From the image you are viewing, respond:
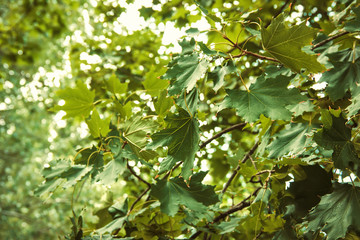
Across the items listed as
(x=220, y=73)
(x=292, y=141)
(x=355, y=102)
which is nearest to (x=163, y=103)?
(x=220, y=73)

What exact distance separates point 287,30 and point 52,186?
100 centimetres

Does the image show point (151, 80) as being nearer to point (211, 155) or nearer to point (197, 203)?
point (197, 203)

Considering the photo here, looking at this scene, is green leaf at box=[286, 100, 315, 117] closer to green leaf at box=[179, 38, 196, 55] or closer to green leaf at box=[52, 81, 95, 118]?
green leaf at box=[179, 38, 196, 55]

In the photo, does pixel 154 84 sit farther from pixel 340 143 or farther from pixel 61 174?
pixel 340 143

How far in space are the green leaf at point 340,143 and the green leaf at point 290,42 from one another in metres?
0.20

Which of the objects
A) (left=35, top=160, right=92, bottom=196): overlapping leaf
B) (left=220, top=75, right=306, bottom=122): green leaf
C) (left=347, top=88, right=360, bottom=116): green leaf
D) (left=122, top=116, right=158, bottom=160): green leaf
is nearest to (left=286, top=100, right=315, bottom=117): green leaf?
(left=347, top=88, right=360, bottom=116): green leaf

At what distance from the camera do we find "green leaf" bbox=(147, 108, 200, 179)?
86cm

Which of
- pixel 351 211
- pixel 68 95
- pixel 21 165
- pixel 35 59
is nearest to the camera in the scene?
pixel 351 211

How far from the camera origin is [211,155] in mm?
2025

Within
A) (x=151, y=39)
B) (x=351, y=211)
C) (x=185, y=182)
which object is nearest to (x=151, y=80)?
(x=185, y=182)

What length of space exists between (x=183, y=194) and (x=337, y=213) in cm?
45

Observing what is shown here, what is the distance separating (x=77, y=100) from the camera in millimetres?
1323

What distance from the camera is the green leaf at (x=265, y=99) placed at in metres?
0.81

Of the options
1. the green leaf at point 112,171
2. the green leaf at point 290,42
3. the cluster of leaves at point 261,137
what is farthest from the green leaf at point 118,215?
the green leaf at point 290,42
